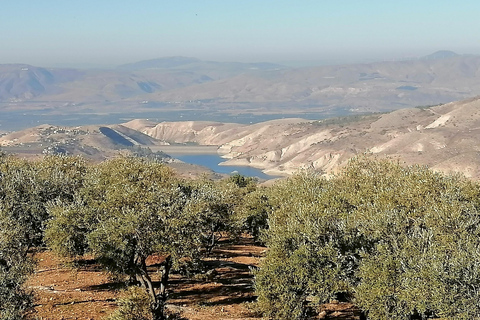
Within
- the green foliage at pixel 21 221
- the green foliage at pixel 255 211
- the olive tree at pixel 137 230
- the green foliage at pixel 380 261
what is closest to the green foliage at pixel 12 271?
the green foliage at pixel 21 221

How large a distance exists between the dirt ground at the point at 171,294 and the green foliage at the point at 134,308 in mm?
5470

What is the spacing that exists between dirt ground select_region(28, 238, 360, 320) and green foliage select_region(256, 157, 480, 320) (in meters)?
4.06

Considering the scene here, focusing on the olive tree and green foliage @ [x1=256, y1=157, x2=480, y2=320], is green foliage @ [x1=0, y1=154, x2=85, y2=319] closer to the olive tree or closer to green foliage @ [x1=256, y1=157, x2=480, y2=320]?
the olive tree

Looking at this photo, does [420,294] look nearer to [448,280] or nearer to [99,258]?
[448,280]

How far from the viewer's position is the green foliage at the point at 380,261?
24.9 m

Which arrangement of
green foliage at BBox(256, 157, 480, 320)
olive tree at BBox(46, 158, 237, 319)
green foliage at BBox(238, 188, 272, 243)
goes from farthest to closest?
green foliage at BBox(238, 188, 272, 243), olive tree at BBox(46, 158, 237, 319), green foliage at BBox(256, 157, 480, 320)

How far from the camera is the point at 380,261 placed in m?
28.1

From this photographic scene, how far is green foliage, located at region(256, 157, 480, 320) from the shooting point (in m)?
24.9

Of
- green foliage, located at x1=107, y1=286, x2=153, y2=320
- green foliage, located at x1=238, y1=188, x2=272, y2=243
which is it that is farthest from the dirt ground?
green foliage, located at x1=238, y1=188, x2=272, y2=243

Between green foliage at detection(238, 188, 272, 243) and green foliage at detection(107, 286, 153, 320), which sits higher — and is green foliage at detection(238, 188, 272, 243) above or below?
below

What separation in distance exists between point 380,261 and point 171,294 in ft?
63.4

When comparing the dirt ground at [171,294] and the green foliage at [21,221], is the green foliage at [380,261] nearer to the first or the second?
the dirt ground at [171,294]

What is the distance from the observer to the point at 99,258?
1206 inches

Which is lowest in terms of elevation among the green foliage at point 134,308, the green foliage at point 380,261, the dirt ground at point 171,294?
the dirt ground at point 171,294
